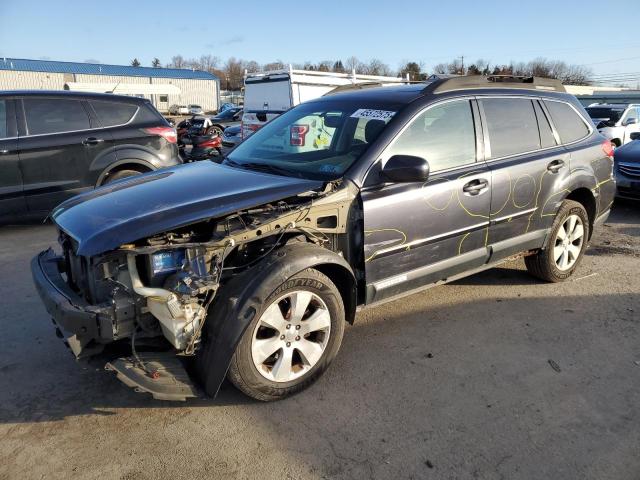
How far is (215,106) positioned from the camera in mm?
65625

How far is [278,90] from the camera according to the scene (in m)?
13.5

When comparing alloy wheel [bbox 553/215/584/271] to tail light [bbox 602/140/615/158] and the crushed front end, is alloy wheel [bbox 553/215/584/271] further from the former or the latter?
the crushed front end

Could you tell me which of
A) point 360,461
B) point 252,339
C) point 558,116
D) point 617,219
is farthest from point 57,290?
point 617,219

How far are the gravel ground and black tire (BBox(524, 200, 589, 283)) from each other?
2.02 ft

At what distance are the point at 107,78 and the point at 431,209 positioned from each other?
59988 mm

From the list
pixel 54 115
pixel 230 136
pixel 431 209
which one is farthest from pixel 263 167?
pixel 230 136

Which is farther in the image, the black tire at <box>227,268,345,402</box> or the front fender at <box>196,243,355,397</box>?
the black tire at <box>227,268,345,402</box>

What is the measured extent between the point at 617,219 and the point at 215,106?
6306cm

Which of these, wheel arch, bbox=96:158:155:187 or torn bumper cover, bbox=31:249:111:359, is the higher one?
wheel arch, bbox=96:158:155:187

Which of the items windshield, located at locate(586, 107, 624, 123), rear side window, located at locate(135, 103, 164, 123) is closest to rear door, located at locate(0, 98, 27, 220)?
rear side window, located at locate(135, 103, 164, 123)

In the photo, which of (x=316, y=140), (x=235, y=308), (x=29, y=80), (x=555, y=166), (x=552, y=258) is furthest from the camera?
(x=29, y=80)

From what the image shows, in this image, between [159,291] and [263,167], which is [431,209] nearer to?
[263,167]

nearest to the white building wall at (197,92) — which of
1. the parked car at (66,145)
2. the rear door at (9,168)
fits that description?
the parked car at (66,145)

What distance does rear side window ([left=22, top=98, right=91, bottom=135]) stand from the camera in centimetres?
650
